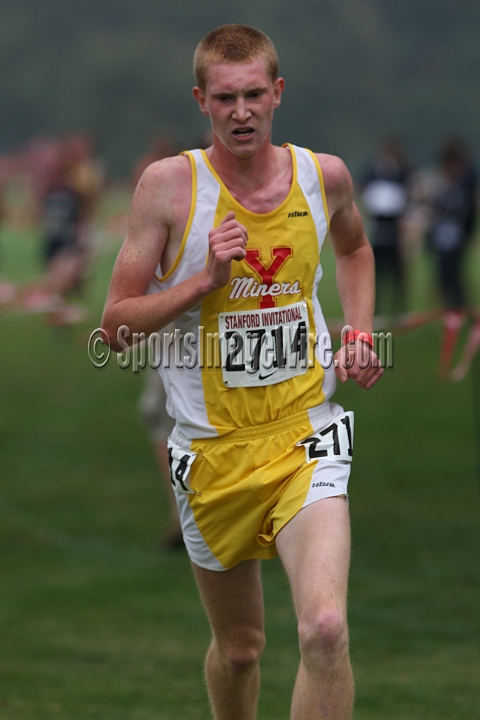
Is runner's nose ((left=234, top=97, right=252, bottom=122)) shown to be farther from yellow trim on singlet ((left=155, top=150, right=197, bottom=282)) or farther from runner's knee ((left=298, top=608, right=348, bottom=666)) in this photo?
runner's knee ((left=298, top=608, right=348, bottom=666))

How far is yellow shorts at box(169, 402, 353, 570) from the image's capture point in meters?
3.52

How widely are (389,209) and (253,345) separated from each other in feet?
41.5

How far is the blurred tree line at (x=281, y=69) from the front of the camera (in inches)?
1238

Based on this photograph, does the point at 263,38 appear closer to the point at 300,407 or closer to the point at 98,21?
the point at 300,407

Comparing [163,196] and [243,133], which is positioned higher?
[243,133]

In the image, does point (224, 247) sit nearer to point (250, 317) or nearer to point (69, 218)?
point (250, 317)

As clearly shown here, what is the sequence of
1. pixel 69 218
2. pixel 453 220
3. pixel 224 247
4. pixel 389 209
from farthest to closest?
pixel 69 218 < pixel 389 209 < pixel 453 220 < pixel 224 247

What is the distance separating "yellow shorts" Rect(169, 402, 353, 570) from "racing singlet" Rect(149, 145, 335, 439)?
0.06 metres

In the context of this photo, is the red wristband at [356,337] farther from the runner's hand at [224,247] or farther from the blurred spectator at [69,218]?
the blurred spectator at [69,218]

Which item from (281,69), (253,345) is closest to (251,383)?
(253,345)

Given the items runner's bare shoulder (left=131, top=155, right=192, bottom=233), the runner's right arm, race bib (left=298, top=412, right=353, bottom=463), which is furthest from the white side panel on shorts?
runner's bare shoulder (left=131, top=155, right=192, bottom=233)

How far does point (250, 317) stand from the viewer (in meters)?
3.58

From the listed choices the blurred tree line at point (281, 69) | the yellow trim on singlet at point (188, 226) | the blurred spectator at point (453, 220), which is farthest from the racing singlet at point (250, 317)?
the blurred tree line at point (281, 69)

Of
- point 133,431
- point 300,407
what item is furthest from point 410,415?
point 300,407
